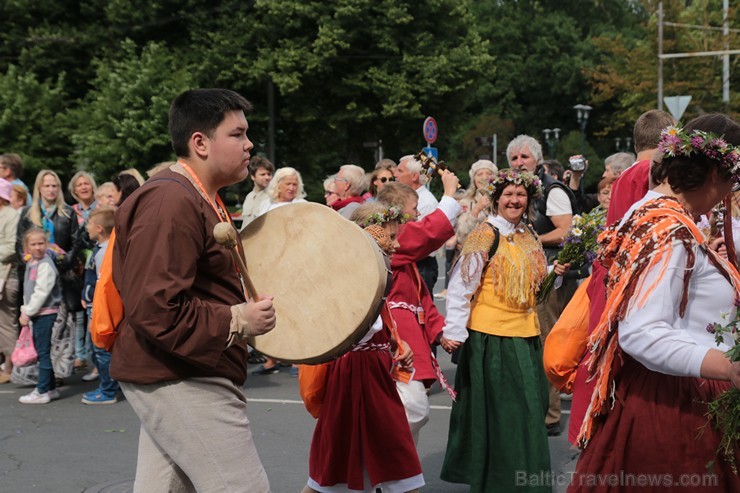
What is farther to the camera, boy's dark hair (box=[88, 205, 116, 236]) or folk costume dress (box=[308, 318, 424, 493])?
boy's dark hair (box=[88, 205, 116, 236])

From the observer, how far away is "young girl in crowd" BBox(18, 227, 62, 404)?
28.5ft

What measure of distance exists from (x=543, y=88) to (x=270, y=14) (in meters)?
37.2

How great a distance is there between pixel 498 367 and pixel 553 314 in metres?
2.54

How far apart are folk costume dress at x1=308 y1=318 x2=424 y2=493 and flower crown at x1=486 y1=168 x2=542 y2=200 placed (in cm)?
135

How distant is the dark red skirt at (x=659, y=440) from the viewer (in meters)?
3.05

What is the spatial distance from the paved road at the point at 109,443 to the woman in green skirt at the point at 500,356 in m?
0.54

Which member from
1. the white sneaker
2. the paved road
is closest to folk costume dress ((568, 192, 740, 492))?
the paved road

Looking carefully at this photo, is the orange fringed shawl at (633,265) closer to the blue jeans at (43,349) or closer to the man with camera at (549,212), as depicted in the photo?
the man with camera at (549,212)

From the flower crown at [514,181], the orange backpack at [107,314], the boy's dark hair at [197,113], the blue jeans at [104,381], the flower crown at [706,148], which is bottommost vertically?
the blue jeans at [104,381]

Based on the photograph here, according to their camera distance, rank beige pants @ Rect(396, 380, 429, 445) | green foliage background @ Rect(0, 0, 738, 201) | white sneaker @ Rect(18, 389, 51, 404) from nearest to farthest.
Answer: beige pants @ Rect(396, 380, 429, 445) < white sneaker @ Rect(18, 389, 51, 404) < green foliage background @ Rect(0, 0, 738, 201)

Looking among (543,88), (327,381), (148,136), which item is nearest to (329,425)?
(327,381)

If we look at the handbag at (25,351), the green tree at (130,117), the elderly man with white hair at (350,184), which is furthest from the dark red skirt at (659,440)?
the green tree at (130,117)

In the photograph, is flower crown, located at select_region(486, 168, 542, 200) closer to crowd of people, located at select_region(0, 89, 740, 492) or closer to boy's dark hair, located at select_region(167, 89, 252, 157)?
crowd of people, located at select_region(0, 89, 740, 492)

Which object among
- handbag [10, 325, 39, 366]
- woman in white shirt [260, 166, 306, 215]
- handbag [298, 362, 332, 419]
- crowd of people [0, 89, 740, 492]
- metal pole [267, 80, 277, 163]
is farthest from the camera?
metal pole [267, 80, 277, 163]
